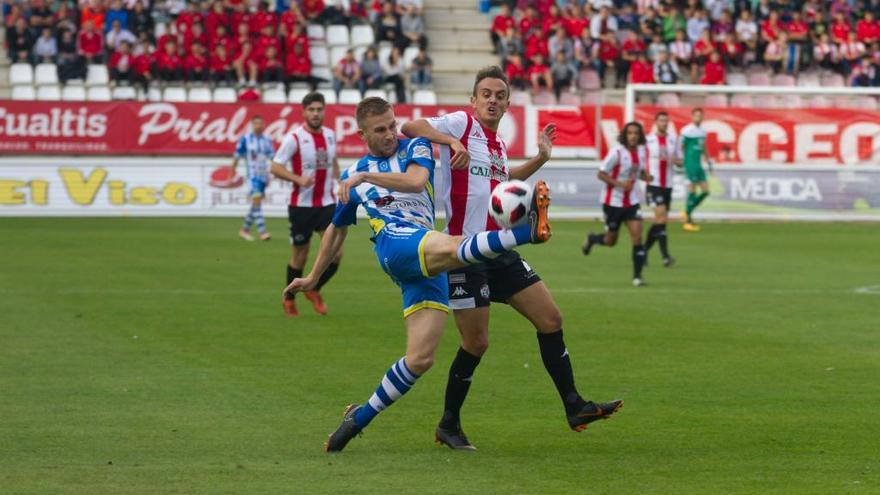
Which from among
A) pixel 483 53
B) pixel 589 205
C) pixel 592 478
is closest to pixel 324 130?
pixel 592 478

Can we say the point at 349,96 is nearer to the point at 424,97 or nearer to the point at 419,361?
the point at 424,97

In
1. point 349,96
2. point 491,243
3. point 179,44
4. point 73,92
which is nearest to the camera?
point 491,243

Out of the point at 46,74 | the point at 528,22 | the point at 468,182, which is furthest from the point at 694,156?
the point at 468,182

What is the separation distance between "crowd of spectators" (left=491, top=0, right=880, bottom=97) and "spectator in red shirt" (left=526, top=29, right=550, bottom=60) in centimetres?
3

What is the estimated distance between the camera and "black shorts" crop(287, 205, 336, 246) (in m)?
16.4

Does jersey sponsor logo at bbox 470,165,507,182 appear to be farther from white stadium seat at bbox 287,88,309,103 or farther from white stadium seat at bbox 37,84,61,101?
white stadium seat at bbox 37,84,61,101

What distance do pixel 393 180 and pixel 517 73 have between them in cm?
3014

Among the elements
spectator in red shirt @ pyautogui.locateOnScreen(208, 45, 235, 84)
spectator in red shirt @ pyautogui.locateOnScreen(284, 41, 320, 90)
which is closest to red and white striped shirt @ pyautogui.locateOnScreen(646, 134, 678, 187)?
spectator in red shirt @ pyautogui.locateOnScreen(284, 41, 320, 90)

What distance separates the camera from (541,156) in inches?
358

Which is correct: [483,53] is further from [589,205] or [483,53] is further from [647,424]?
[647,424]

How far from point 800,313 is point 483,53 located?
25117mm

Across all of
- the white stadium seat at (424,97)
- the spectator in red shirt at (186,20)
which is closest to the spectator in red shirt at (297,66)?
the spectator in red shirt at (186,20)

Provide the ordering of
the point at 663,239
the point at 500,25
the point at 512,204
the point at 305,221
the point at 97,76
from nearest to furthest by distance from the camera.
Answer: the point at 512,204 < the point at 305,221 < the point at 663,239 < the point at 97,76 < the point at 500,25

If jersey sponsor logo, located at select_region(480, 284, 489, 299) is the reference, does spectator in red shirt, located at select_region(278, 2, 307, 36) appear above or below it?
above
